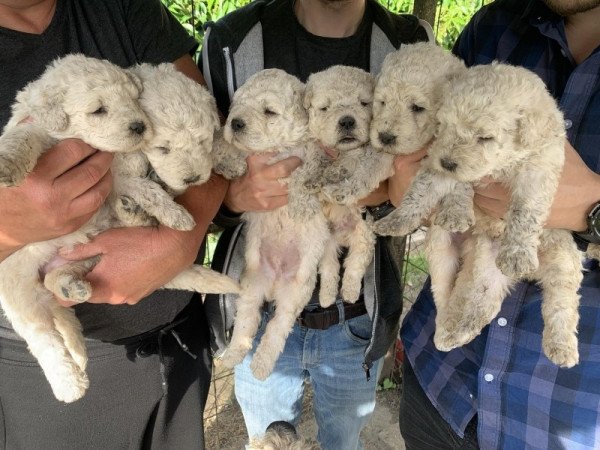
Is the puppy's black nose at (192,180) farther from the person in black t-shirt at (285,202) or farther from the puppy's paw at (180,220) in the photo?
Result: the person in black t-shirt at (285,202)

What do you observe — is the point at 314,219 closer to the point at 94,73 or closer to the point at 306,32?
the point at 306,32

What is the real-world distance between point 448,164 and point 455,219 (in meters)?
0.24

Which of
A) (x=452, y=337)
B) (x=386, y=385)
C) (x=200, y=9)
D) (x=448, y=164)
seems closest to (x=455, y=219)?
(x=448, y=164)

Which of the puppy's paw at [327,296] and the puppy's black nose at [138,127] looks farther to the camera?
the puppy's paw at [327,296]

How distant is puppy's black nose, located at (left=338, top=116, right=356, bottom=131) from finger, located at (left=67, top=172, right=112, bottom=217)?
3.72 ft

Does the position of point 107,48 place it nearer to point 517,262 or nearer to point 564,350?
point 517,262

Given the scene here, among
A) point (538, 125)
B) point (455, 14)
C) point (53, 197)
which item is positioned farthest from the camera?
point (455, 14)

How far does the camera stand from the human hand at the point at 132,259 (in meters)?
2.03

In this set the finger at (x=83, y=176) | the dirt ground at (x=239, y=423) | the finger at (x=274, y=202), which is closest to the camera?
the finger at (x=83, y=176)

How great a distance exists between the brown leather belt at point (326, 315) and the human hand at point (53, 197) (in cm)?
138

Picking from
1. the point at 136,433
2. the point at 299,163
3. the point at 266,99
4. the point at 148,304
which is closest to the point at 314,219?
the point at 299,163

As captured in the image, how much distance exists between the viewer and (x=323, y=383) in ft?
9.60

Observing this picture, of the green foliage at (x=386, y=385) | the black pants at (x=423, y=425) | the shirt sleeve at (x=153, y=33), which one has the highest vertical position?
the shirt sleeve at (x=153, y=33)

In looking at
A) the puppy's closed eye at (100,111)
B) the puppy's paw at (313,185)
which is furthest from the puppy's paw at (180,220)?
the puppy's paw at (313,185)
